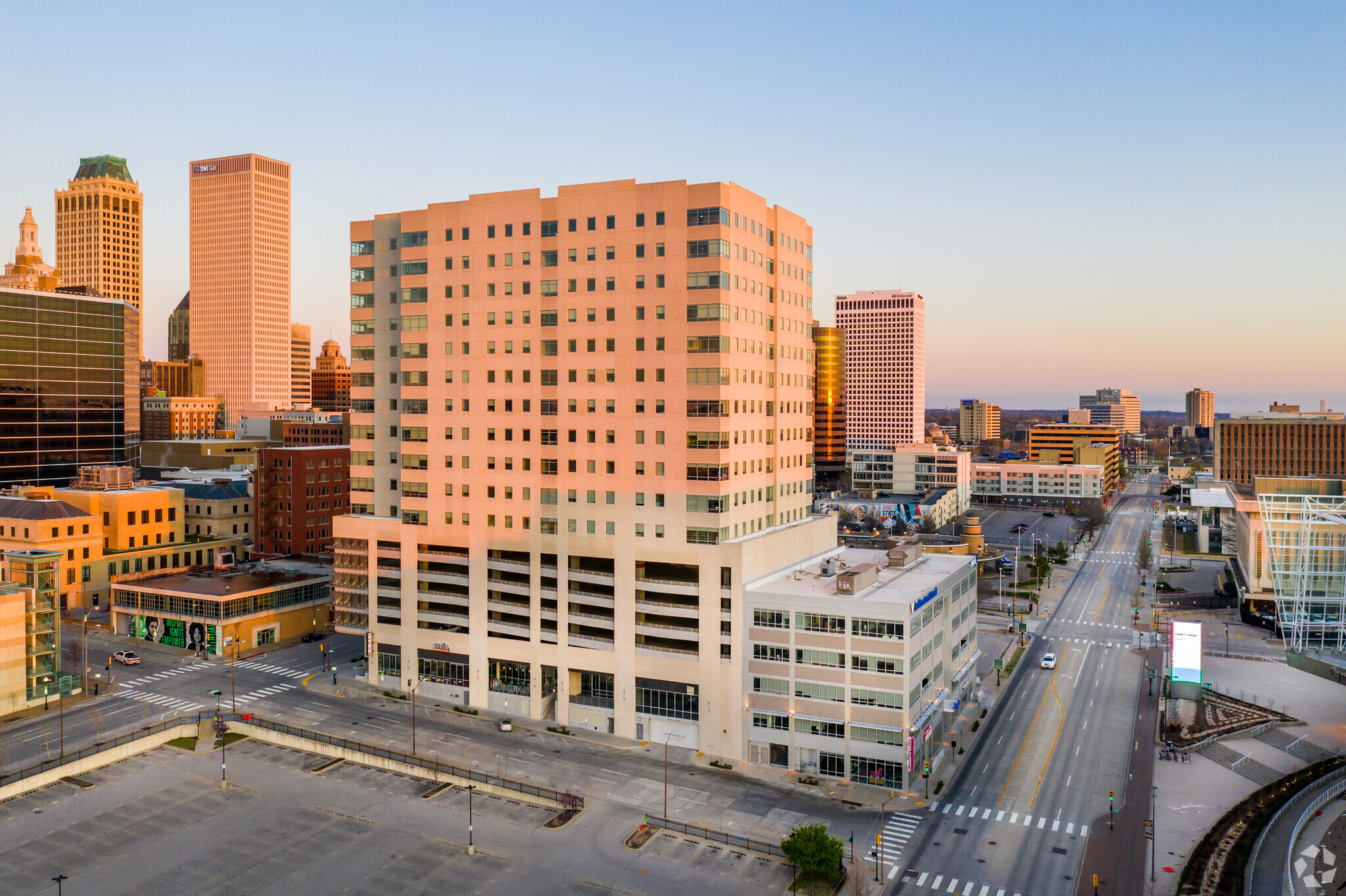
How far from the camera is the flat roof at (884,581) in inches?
3669

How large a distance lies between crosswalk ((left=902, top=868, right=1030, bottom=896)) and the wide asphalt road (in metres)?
0.10

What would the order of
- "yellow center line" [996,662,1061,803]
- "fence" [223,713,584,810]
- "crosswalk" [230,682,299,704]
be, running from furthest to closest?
"crosswalk" [230,682,299,704]
"yellow center line" [996,662,1061,803]
"fence" [223,713,584,810]

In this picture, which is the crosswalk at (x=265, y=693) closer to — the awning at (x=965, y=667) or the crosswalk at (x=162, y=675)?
the crosswalk at (x=162, y=675)

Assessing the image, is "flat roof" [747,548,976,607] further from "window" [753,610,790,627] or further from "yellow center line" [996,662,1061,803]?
"yellow center line" [996,662,1061,803]

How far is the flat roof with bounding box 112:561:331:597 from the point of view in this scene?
136 meters

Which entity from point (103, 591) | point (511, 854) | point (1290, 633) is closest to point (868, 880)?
point (511, 854)

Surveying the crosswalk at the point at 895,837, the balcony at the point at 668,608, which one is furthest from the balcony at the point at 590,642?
the crosswalk at the point at 895,837

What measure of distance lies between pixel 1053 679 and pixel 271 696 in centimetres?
9940

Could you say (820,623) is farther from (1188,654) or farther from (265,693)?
(265,693)

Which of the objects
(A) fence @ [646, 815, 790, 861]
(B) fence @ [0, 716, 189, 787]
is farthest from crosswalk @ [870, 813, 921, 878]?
(B) fence @ [0, 716, 189, 787]

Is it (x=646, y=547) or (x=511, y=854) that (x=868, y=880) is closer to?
(x=511, y=854)

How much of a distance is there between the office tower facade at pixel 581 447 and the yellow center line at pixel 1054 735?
28.2 m

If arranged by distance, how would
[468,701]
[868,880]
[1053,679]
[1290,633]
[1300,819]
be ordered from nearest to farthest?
[868,880] < [1300,819] < [468,701] < [1053,679] < [1290,633]

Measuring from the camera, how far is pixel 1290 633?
487 feet
